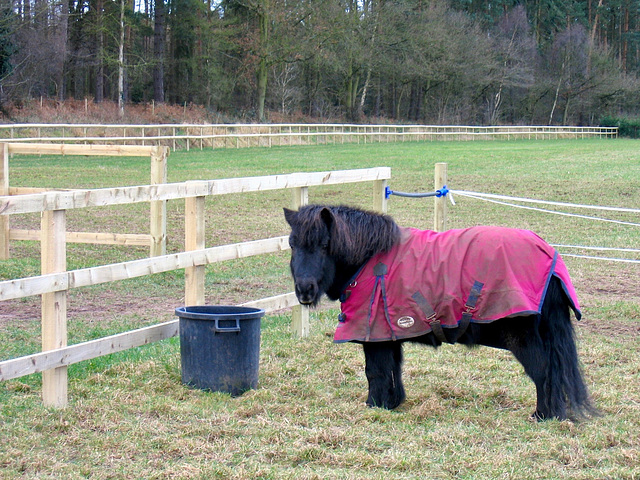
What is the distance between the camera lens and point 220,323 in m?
4.60

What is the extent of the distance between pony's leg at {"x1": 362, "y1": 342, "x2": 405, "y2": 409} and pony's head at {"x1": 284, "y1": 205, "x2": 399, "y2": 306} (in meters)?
0.44

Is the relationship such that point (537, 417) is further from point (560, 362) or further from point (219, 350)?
point (219, 350)

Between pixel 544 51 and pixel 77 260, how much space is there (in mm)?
61225

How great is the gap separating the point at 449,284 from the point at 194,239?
2.02 meters

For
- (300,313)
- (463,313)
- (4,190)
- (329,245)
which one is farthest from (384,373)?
(4,190)

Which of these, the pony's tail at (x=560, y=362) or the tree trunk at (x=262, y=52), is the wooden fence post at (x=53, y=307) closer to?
the pony's tail at (x=560, y=362)

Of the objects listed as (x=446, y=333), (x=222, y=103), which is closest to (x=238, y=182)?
(x=446, y=333)

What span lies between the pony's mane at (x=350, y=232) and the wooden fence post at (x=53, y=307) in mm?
1474

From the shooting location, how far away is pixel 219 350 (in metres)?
4.61

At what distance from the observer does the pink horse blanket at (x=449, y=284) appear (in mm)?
3982

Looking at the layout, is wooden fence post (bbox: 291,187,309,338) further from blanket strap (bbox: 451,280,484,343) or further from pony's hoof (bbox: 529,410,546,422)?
pony's hoof (bbox: 529,410,546,422)

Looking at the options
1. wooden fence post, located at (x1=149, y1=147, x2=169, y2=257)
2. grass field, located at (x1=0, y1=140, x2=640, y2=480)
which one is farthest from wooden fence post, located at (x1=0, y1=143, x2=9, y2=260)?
wooden fence post, located at (x1=149, y1=147, x2=169, y2=257)

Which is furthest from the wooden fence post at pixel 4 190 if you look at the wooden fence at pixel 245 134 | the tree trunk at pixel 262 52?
the tree trunk at pixel 262 52

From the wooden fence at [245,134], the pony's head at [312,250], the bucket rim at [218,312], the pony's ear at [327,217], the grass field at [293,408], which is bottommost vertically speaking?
the grass field at [293,408]
